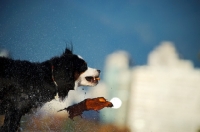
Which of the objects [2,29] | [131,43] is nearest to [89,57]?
[131,43]

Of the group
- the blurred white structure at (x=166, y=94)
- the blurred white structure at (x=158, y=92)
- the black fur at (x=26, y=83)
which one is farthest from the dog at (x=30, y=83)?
the blurred white structure at (x=166, y=94)

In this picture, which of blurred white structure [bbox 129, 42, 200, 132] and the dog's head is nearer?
the dog's head

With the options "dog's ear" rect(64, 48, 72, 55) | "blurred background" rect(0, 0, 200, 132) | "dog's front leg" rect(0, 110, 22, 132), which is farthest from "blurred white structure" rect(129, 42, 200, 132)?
"dog's front leg" rect(0, 110, 22, 132)

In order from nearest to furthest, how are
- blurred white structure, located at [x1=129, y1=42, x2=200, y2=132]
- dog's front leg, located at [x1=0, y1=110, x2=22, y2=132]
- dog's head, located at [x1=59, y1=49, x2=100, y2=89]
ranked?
dog's front leg, located at [x1=0, y1=110, x2=22, y2=132] < dog's head, located at [x1=59, y1=49, x2=100, y2=89] < blurred white structure, located at [x1=129, y1=42, x2=200, y2=132]

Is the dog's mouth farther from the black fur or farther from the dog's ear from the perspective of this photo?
the dog's ear

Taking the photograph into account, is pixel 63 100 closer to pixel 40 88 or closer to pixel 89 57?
pixel 40 88

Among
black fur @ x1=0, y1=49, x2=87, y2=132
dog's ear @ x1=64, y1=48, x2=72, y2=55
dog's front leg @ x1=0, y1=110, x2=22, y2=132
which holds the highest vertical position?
dog's ear @ x1=64, y1=48, x2=72, y2=55

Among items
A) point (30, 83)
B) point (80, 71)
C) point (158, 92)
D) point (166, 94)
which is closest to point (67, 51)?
point (80, 71)

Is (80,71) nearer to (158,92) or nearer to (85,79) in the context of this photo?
(85,79)
